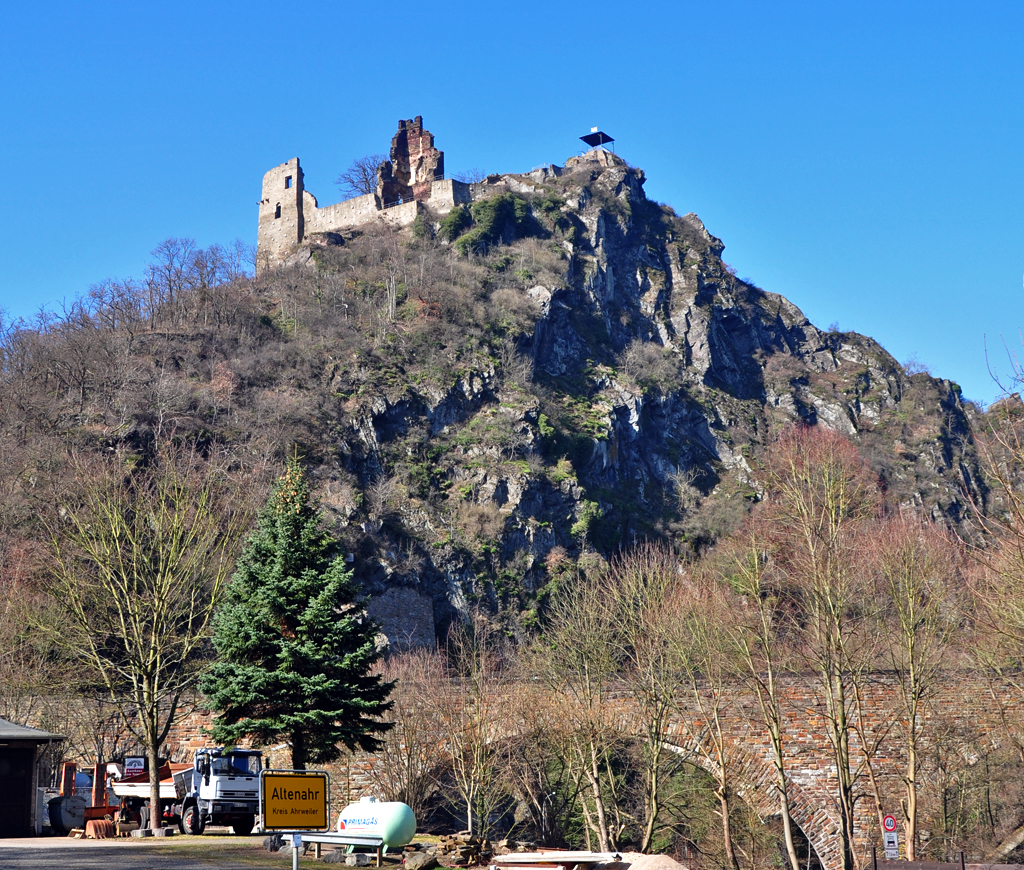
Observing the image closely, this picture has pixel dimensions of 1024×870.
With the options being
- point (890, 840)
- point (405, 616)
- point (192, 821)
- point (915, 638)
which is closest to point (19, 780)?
point (192, 821)

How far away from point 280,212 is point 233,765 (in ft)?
236

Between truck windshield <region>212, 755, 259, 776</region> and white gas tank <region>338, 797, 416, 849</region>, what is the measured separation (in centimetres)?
514

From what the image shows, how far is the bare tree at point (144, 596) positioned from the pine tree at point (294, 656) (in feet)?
12.9

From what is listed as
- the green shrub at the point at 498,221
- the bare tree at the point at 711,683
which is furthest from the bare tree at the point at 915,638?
the green shrub at the point at 498,221

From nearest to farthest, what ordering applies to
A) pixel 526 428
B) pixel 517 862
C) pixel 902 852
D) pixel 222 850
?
1. pixel 517 862
2. pixel 222 850
3. pixel 902 852
4. pixel 526 428

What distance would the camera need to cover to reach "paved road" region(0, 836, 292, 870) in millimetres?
15867

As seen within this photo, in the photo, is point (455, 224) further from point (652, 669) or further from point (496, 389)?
point (652, 669)

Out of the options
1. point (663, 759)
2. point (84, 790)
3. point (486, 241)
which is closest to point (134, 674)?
point (84, 790)

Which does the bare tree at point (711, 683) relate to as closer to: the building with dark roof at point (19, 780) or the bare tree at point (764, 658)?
the bare tree at point (764, 658)

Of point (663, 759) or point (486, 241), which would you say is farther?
point (486, 241)

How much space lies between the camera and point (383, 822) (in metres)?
18.0

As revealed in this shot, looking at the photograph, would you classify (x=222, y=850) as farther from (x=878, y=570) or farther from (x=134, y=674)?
(x=878, y=570)

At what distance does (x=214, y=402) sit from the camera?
60.8 meters

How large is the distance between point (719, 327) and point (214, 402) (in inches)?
1929
